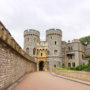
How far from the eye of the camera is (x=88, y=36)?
56906 millimetres

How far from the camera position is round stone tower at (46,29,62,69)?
129 ft

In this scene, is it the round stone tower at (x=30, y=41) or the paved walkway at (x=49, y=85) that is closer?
the paved walkway at (x=49, y=85)

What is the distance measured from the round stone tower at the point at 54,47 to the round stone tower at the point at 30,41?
4.05 metres

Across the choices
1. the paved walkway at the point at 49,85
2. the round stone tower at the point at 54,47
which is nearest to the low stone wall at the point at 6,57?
the paved walkway at the point at 49,85

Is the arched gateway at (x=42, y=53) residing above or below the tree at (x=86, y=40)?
below

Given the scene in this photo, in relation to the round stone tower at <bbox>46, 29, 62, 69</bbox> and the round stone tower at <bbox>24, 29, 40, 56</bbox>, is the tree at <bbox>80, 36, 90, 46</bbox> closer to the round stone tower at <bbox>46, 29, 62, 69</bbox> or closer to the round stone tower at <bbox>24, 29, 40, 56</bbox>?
the round stone tower at <bbox>46, 29, 62, 69</bbox>

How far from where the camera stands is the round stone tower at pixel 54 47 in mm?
39219

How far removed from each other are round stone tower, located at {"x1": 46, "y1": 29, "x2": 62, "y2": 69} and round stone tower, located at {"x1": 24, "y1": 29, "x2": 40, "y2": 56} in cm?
405

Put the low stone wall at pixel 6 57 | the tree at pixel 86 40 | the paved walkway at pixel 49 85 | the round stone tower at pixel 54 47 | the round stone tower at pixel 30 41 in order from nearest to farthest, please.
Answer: the low stone wall at pixel 6 57 < the paved walkway at pixel 49 85 < the round stone tower at pixel 54 47 < the round stone tower at pixel 30 41 < the tree at pixel 86 40

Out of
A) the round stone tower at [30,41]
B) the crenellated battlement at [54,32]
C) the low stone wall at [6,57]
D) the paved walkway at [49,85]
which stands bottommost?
the paved walkway at [49,85]

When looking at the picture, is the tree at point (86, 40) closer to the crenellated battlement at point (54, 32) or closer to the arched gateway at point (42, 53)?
the crenellated battlement at point (54, 32)

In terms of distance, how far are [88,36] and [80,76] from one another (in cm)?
4694

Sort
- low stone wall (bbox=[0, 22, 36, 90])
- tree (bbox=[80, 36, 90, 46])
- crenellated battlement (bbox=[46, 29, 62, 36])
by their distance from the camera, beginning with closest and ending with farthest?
low stone wall (bbox=[0, 22, 36, 90]) < crenellated battlement (bbox=[46, 29, 62, 36]) < tree (bbox=[80, 36, 90, 46])

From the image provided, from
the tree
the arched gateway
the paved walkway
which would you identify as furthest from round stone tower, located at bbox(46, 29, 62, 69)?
the paved walkway
